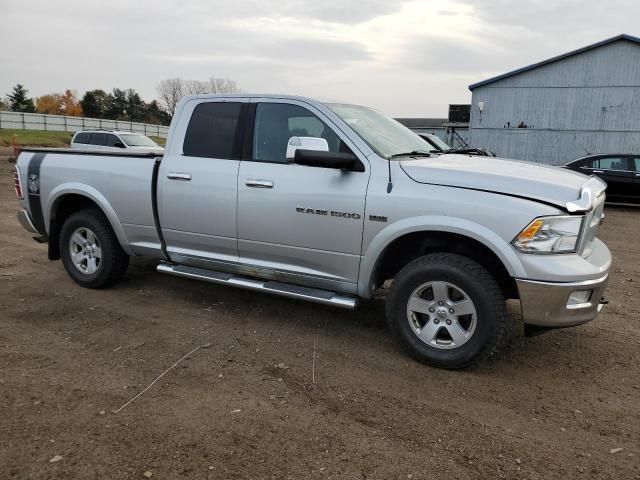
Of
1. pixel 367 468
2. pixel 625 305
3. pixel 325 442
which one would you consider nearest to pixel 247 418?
pixel 325 442

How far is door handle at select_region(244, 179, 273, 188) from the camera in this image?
424cm

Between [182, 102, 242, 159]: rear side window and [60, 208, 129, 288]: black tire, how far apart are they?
51.0 inches

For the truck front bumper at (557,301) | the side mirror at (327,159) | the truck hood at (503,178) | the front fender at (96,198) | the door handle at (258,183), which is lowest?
the truck front bumper at (557,301)

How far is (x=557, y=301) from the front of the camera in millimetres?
3340

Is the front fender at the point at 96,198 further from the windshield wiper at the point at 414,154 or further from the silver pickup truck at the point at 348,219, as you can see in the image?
the windshield wiper at the point at 414,154

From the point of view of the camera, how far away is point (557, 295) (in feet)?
10.9

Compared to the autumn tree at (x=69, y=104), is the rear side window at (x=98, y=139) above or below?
below

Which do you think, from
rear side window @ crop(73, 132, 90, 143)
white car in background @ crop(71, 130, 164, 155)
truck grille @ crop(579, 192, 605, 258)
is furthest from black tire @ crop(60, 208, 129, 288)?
rear side window @ crop(73, 132, 90, 143)

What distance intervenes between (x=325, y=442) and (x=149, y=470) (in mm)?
920

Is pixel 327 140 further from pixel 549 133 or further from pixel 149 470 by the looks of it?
pixel 549 133

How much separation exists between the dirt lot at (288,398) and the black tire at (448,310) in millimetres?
149

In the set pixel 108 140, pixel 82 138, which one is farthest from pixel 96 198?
pixel 82 138

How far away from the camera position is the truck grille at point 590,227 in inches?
136

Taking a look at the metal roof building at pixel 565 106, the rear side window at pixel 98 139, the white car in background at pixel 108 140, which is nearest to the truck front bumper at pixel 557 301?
the white car in background at pixel 108 140
